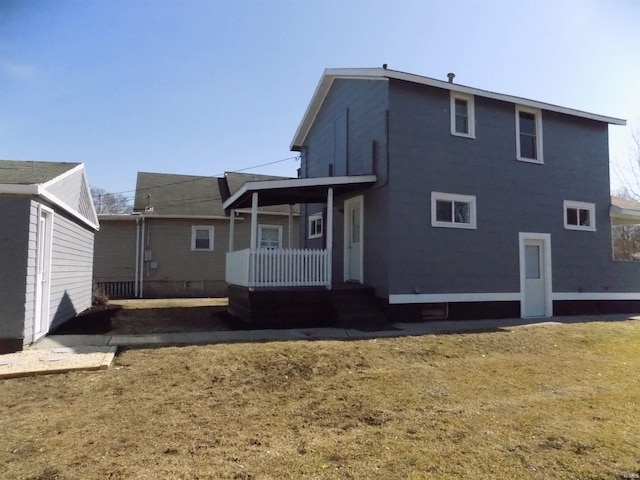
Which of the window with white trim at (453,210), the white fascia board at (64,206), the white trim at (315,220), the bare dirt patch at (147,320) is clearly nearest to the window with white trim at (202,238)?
the bare dirt patch at (147,320)

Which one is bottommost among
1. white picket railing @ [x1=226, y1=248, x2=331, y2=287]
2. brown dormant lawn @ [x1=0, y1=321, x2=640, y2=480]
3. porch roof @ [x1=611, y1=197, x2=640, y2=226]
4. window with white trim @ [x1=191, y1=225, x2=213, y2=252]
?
brown dormant lawn @ [x1=0, y1=321, x2=640, y2=480]

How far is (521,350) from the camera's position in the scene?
8.12 m

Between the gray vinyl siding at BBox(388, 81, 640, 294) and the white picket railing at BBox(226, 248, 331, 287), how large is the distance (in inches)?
65.7

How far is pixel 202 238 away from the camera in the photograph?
2020 cm

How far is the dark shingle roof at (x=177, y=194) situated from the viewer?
65.8ft

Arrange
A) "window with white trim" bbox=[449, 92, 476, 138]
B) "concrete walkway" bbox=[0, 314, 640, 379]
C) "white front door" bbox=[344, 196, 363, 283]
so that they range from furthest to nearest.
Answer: "white front door" bbox=[344, 196, 363, 283] → "window with white trim" bbox=[449, 92, 476, 138] → "concrete walkway" bbox=[0, 314, 640, 379]

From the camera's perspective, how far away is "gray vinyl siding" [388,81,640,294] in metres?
11.2

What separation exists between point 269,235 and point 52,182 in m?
12.6

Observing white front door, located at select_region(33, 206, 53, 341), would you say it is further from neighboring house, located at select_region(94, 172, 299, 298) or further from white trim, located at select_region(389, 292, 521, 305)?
neighboring house, located at select_region(94, 172, 299, 298)

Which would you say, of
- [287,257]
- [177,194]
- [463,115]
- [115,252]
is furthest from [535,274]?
[115,252]

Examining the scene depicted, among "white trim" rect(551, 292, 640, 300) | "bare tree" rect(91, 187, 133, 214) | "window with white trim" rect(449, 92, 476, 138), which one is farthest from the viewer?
"bare tree" rect(91, 187, 133, 214)

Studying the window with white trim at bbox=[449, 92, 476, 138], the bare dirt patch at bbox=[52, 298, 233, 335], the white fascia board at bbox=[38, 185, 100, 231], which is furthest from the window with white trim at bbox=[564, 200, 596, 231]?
the white fascia board at bbox=[38, 185, 100, 231]

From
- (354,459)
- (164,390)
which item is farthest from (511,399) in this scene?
(164,390)

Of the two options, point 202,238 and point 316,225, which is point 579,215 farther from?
point 202,238
